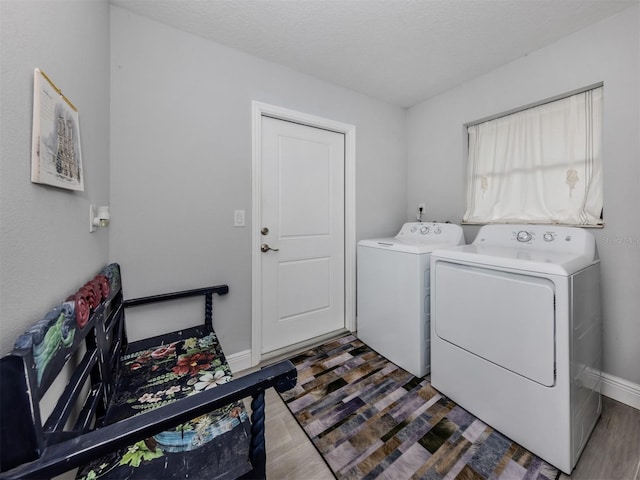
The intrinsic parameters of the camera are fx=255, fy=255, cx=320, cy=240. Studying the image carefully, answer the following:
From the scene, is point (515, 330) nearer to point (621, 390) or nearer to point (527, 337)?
point (527, 337)

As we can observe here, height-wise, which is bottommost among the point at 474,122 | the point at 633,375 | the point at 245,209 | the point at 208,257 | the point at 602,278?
the point at 633,375

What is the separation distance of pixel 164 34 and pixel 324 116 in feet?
4.19

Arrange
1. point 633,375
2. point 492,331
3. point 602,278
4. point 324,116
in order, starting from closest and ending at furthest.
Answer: point 492,331, point 633,375, point 602,278, point 324,116

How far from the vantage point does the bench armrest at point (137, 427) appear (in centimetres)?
50

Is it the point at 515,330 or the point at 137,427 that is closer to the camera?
the point at 137,427

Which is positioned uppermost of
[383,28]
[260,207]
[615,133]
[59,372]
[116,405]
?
[383,28]

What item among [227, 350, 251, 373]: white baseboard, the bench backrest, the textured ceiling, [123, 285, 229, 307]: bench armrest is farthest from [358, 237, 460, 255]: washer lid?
the bench backrest

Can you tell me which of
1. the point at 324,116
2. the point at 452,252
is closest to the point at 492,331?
the point at 452,252

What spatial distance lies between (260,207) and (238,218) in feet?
0.65

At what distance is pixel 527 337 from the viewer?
126 cm

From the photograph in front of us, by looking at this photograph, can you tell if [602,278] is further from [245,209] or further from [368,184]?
[245,209]

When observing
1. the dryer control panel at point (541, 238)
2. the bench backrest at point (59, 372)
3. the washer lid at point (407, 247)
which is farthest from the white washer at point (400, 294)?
the bench backrest at point (59, 372)

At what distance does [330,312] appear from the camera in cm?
251

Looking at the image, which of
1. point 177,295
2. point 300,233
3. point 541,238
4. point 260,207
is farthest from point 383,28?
point 177,295
